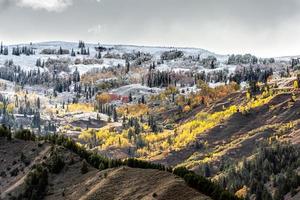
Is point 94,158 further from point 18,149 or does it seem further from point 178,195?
point 178,195

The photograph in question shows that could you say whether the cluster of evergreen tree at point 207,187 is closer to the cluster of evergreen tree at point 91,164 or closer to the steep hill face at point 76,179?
the cluster of evergreen tree at point 91,164

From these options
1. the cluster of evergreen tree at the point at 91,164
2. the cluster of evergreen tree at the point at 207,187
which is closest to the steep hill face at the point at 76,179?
the cluster of evergreen tree at the point at 91,164

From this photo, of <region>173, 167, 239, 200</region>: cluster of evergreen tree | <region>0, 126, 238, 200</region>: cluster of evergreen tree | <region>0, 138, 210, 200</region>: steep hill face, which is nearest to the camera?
<region>173, 167, 239, 200</region>: cluster of evergreen tree

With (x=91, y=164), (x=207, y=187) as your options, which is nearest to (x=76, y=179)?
(x=91, y=164)

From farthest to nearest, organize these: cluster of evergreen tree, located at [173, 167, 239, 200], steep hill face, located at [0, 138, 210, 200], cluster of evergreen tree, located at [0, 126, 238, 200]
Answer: cluster of evergreen tree, located at [0, 126, 238, 200] → steep hill face, located at [0, 138, 210, 200] → cluster of evergreen tree, located at [173, 167, 239, 200]

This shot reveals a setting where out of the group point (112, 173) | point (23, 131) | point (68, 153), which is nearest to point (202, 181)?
point (112, 173)

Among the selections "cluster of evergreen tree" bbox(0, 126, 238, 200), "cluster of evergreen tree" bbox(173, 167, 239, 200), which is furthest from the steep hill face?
"cluster of evergreen tree" bbox(173, 167, 239, 200)

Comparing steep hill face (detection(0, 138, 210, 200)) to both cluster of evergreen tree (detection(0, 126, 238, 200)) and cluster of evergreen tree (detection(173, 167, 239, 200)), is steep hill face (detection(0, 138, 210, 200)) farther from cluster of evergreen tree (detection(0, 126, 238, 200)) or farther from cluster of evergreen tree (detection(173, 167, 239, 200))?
cluster of evergreen tree (detection(173, 167, 239, 200))

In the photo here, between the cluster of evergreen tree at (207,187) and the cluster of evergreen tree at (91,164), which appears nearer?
the cluster of evergreen tree at (207,187)
